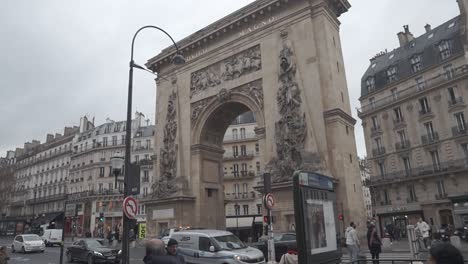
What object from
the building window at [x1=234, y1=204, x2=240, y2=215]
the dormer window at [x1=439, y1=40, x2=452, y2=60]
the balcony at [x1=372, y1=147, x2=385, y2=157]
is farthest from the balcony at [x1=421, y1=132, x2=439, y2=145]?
the building window at [x1=234, y1=204, x2=240, y2=215]

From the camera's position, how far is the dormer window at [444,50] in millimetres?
34406

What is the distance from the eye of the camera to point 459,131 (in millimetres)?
31547

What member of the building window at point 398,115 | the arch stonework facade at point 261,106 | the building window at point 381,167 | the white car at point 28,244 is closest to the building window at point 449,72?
the building window at point 398,115

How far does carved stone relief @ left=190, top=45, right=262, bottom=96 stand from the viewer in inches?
901

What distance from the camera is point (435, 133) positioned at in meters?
33.4

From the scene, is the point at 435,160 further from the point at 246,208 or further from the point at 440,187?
the point at 246,208

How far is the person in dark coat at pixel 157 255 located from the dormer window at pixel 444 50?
123 ft

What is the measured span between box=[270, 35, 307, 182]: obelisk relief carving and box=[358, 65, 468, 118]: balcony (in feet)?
66.2

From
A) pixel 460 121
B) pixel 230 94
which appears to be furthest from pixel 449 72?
pixel 230 94

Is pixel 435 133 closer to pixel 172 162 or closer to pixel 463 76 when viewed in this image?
pixel 463 76

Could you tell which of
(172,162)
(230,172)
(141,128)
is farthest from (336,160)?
(141,128)

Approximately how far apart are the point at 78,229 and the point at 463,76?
50.8m

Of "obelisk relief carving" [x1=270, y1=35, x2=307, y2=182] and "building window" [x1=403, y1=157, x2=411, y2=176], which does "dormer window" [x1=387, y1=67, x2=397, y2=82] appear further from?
"obelisk relief carving" [x1=270, y1=35, x2=307, y2=182]

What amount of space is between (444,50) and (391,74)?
6077 millimetres
